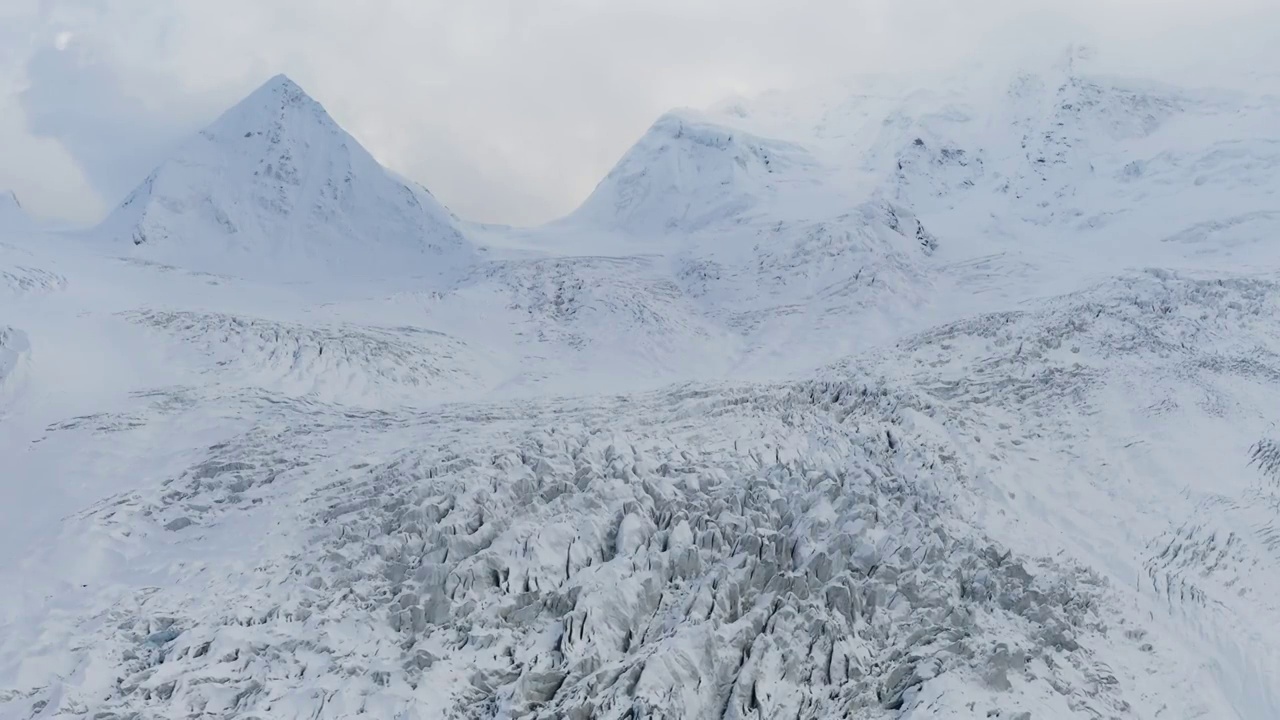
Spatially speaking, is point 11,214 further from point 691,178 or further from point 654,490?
point 654,490

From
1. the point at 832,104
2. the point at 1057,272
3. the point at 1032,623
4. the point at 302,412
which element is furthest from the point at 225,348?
the point at 832,104

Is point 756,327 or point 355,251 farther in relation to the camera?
point 355,251

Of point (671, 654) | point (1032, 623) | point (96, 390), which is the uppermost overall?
point (96, 390)

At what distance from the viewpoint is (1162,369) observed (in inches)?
1497

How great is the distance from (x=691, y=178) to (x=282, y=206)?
44301mm

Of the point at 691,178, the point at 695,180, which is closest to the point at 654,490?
the point at 695,180

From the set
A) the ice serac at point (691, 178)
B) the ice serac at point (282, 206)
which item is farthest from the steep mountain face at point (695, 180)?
the ice serac at point (282, 206)

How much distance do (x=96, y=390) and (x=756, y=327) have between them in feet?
137

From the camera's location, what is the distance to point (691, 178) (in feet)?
310

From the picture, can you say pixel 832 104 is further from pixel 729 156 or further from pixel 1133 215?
pixel 1133 215

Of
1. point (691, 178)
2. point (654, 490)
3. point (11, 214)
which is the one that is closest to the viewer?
point (654, 490)

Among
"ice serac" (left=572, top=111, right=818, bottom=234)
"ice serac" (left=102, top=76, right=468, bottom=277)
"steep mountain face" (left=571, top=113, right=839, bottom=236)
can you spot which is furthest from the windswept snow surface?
"ice serac" (left=572, top=111, right=818, bottom=234)

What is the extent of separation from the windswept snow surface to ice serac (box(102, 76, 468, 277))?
274 inches

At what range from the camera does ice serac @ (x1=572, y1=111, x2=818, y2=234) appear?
87.4 metres
